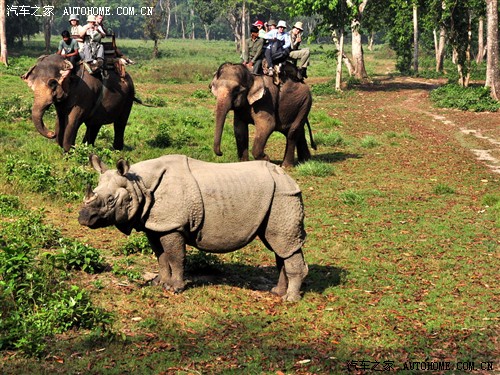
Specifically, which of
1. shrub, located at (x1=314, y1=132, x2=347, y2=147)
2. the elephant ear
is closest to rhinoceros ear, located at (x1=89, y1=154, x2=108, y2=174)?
the elephant ear

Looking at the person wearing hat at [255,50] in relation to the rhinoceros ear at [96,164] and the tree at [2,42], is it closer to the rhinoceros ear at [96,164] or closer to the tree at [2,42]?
the rhinoceros ear at [96,164]

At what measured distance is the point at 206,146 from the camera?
20234 mm

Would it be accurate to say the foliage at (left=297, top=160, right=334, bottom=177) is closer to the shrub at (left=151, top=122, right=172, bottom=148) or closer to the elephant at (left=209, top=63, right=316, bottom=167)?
the elephant at (left=209, top=63, right=316, bottom=167)

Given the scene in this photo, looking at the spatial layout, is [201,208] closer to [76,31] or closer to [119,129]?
[76,31]

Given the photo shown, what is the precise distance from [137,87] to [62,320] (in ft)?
98.9

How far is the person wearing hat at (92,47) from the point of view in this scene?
1683 cm

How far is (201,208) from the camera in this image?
29.3ft

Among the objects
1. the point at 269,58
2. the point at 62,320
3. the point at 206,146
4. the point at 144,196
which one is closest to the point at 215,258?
the point at 144,196

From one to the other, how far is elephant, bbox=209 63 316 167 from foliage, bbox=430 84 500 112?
585 inches

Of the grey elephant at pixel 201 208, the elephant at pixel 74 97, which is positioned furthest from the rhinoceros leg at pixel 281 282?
the elephant at pixel 74 97

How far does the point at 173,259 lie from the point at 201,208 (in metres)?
0.72

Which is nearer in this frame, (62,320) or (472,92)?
(62,320)

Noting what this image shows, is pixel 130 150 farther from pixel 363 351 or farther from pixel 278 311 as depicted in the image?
pixel 363 351

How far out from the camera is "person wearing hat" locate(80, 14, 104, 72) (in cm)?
1683
